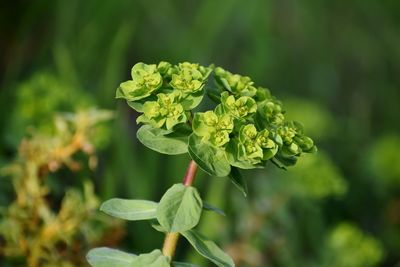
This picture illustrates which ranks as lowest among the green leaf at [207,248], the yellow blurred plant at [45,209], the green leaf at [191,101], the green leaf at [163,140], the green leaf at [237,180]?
the yellow blurred plant at [45,209]

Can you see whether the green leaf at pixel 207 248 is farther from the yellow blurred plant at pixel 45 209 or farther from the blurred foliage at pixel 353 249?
the blurred foliage at pixel 353 249

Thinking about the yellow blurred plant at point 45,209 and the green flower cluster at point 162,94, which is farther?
the yellow blurred plant at point 45,209

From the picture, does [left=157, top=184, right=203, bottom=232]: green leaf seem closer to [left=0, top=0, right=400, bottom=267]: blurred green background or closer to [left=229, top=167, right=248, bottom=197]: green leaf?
[left=229, top=167, right=248, bottom=197]: green leaf

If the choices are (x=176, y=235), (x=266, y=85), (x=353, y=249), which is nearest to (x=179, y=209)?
(x=176, y=235)

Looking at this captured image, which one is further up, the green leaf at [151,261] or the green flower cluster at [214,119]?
the green flower cluster at [214,119]

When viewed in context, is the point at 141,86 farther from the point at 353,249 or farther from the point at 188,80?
the point at 353,249

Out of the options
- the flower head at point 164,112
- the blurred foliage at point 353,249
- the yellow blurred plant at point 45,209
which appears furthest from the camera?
the blurred foliage at point 353,249

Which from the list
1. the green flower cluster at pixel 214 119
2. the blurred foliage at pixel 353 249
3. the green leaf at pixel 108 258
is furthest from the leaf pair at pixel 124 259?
the blurred foliage at pixel 353 249

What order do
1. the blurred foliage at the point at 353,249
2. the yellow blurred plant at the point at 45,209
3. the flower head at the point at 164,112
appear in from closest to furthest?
the flower head at the point at 164,112, the yellow blurred plant at the point at 45,209, the blurred foliage at the point at 353,249
